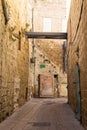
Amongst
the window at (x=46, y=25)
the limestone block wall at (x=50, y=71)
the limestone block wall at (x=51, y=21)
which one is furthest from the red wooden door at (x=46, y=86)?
the window at (x=46, y=25)

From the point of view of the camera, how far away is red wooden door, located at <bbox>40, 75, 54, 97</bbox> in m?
22.8

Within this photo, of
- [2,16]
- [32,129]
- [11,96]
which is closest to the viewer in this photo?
[32,129]

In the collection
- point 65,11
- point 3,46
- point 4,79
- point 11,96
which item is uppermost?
point 65,11

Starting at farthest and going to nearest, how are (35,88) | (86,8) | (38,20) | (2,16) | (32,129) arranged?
(38,20), (35,88), (2,16), (32,129), (86,8)

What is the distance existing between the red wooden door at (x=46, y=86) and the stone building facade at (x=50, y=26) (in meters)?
1.03

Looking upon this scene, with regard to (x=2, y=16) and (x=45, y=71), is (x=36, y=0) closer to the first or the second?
(x=45, y=71)

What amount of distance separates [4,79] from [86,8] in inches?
167

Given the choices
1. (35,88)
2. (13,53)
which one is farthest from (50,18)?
(13,53)

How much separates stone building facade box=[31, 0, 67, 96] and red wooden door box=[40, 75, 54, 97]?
1.03 m

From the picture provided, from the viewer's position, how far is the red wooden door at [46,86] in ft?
74.6

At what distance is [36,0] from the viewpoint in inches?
1054

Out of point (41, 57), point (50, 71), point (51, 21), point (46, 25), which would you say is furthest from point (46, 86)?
point (51, 21)

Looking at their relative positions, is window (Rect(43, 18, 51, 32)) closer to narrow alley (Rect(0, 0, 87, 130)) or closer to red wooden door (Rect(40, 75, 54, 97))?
narrow alley (Rect(0, 0, 87, 130))

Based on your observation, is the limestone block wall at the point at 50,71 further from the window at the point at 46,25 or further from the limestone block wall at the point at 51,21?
the window at the point at 46,25
